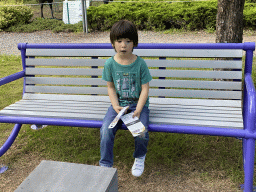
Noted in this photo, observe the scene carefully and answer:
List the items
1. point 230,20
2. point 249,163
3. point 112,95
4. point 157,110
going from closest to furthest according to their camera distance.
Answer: point 249,163 < point 112,95 < point 157,110 < point 230,20

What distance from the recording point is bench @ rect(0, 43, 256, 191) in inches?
87.7

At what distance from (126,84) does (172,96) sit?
624 mm

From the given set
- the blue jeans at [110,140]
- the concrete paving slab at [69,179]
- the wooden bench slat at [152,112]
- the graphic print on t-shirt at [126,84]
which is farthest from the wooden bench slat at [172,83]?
the concrete paving slab at [69,179]

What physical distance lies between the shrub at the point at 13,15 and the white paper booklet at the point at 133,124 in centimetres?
1009

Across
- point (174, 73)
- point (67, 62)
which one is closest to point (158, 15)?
point (67, 62)

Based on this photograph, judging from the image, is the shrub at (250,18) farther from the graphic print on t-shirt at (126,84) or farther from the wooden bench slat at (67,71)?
the graphic print on t-shirt at (126,84)

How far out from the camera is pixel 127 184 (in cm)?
251

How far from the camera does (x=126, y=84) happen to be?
96.6 inches

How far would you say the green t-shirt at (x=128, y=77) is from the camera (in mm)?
2420

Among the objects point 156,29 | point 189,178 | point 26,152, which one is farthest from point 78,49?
point 156,29

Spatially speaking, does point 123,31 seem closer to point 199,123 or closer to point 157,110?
point 157,110

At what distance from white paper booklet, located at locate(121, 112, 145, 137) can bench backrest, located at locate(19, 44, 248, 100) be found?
66 centimetres

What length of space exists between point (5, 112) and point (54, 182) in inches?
49.0

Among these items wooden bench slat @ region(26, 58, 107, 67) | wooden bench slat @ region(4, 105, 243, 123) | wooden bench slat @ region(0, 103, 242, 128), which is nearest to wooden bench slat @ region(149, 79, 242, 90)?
wooden bench slat @ region(4, 105, 243, 123)
